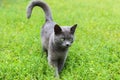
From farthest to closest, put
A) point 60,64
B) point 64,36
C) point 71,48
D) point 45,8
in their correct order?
1. point 45,8
2. point 71,48
3. point 60,64
4. point 64,36

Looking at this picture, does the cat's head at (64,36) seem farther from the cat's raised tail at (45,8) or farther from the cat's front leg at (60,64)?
the cat's raised tail at (45,8)

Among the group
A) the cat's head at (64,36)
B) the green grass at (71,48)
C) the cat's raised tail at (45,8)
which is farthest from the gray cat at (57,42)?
the cat's raised tail at (45,8)

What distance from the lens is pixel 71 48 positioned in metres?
6.80

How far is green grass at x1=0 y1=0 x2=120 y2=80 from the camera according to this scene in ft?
17.6

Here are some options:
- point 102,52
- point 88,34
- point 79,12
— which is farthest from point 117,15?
point 102,52

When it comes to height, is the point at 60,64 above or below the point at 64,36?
below

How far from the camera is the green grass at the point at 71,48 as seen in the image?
17.6ft

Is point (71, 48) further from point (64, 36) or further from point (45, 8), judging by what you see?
point (64, 36)

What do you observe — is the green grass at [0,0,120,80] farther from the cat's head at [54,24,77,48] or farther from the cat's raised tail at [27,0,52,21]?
the cat's raised tail at [27,0,52,21]

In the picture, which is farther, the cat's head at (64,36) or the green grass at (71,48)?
the green grass at (71,48)

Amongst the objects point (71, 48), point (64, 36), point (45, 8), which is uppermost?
point (45, 8)

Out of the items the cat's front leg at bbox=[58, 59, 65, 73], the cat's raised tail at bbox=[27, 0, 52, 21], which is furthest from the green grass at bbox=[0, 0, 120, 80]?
the cat's raised tail at bbox=[27, 0, 52, 21]

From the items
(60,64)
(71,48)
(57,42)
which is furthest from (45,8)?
(57,42)

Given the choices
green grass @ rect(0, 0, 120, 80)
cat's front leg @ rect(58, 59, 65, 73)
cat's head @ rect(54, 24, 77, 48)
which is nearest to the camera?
cat's head @ rect(54, 24, 77, 48)
